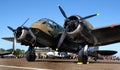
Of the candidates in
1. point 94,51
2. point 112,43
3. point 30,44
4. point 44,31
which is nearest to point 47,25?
point 44,31

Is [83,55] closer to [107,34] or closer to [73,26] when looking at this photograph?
[73,26]

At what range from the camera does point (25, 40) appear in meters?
29.1

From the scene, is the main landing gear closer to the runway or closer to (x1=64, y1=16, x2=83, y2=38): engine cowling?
the runway

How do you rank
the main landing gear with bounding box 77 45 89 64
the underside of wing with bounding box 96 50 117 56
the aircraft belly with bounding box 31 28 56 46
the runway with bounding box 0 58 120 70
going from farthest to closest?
1. the underside of wing with bounding box 96 50 117 56
2. the aircraft belly with bounding box 31 28 56 46
3. the main landing gear with bounding box 77 45 89 64
4. the runway with bounding box 0 58 120 70

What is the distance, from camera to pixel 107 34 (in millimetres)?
27672

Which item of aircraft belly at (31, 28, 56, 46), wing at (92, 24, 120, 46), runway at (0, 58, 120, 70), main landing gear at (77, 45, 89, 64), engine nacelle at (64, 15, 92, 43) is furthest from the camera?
aircraft belly at (31, 28, 56, 46)

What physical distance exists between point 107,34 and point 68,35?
14.4 ft

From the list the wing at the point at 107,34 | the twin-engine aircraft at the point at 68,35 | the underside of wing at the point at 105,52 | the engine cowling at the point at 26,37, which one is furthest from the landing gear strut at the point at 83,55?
the underside of wing at the point at 105,52

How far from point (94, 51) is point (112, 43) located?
1294cm

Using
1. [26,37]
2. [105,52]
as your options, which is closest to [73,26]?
[26,37]

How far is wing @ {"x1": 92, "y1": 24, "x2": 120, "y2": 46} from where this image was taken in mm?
26531

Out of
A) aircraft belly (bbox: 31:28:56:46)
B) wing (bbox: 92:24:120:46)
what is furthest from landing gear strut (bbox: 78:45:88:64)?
aircraft belly (bbox: 31:28:56:46)

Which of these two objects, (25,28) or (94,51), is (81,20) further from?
(94,51)

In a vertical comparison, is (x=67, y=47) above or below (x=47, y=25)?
below
